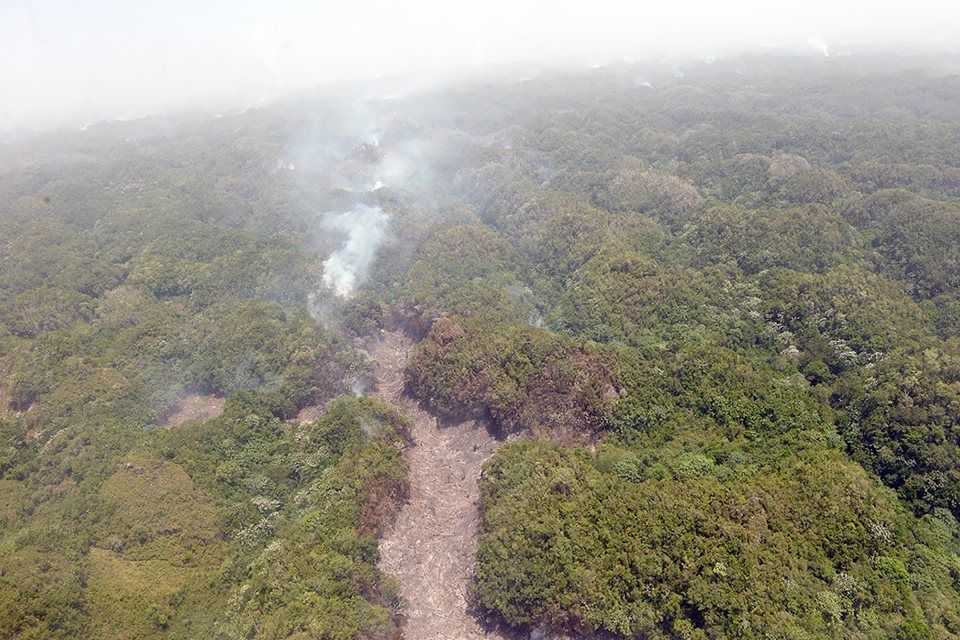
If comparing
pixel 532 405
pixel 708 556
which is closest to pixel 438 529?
pixel 532 405

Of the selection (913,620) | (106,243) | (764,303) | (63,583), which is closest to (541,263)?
(764,303)

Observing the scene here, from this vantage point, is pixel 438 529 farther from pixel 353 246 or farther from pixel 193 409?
pixel 353 246

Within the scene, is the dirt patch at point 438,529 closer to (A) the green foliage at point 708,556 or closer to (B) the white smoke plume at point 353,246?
(A) the green foliage at point 708,556

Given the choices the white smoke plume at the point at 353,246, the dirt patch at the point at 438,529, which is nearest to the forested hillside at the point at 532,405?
the white smoke plume at the point at 353,246

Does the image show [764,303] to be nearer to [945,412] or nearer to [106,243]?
[945,412]

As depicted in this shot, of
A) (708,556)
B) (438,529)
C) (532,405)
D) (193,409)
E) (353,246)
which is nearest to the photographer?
(708,556)
